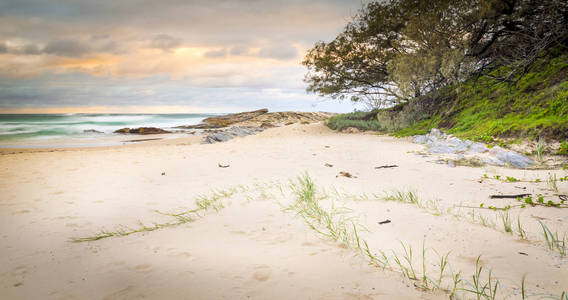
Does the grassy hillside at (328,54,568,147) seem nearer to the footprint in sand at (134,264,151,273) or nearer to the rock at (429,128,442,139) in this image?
the rock at (429,128,442,139)

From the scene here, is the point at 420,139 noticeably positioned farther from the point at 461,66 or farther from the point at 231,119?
the point at 231,119

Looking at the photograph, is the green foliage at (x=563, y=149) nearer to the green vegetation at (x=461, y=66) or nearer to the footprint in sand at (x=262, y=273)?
the green vegetation at (x=461, y=66)

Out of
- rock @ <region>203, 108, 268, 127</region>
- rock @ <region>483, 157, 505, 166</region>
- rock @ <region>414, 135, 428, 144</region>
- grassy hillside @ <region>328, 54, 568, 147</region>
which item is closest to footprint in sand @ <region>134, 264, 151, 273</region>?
rock @ <region>483, 157, 505, 166</region>

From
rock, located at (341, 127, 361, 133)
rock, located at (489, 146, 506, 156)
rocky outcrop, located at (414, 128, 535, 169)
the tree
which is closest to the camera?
rocky outcrop, located at (414, 128, 535, 169)

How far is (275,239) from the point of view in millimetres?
2506

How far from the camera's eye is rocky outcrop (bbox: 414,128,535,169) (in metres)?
5.22

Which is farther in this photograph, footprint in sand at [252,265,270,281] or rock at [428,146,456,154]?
rock at [428,146,456,154]

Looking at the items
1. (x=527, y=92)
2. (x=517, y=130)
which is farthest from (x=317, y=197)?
(x=527, y=92)

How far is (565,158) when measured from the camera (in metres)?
4.95

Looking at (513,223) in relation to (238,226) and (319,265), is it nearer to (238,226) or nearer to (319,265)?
(319,265)

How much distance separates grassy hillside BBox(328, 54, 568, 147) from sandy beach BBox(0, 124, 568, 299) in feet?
7.75

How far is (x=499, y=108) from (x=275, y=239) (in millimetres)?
8536

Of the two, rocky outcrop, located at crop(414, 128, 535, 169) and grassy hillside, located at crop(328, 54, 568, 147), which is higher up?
grassy hillside, located at crop(328, 54, 568, 147)

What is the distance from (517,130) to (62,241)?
8.47 m
